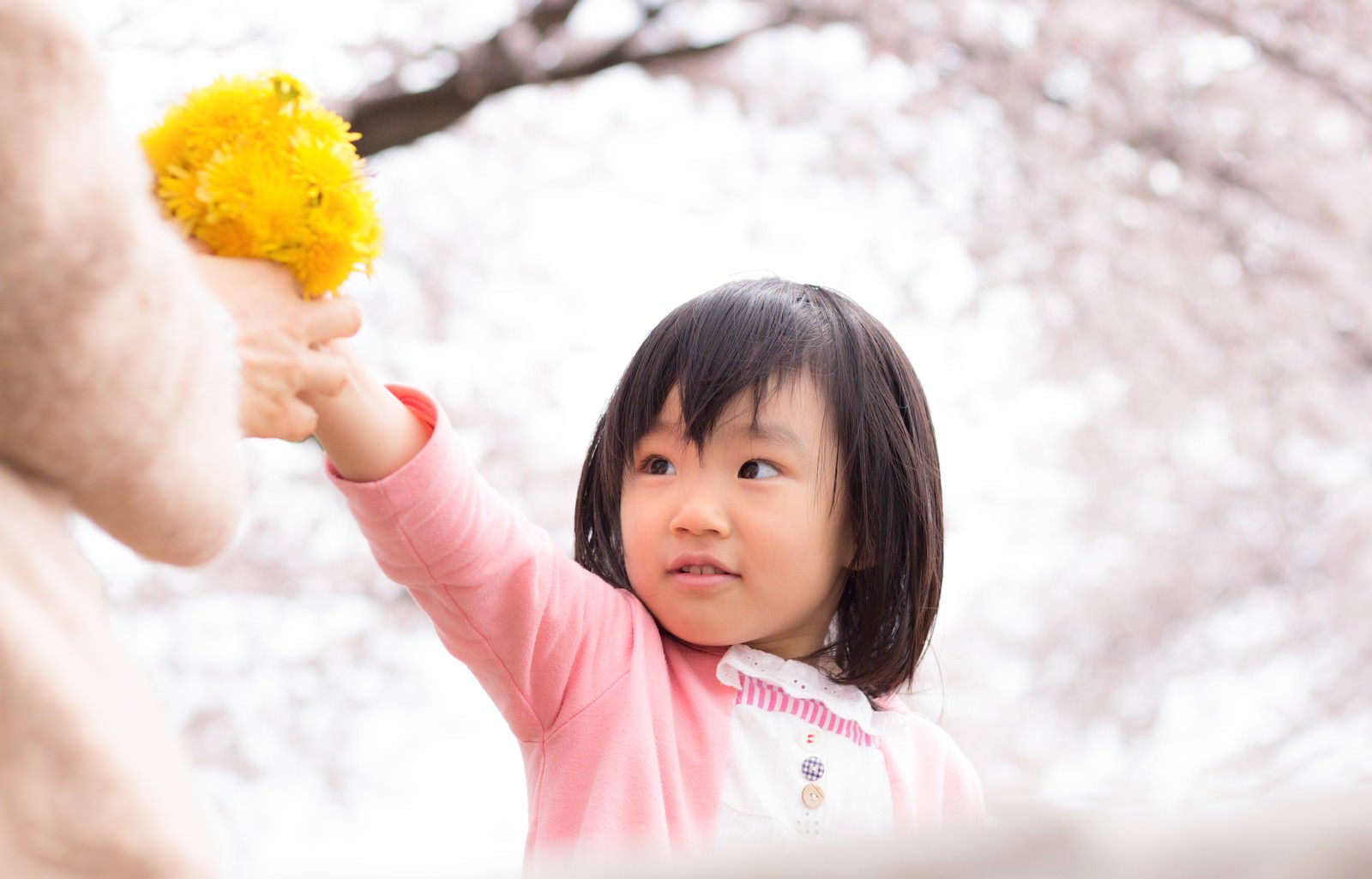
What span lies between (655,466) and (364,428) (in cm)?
41

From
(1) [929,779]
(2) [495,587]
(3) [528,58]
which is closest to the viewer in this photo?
(2) [495,587]

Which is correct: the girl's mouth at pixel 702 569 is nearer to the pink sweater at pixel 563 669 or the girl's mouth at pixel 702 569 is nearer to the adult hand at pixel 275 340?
the pink sweater at pixel 563 669

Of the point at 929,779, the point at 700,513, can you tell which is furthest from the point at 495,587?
the point at 929,779

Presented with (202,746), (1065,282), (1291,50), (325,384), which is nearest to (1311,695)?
(1065,282)

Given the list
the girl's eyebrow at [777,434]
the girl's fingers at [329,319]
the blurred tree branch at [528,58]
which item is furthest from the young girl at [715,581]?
the blurred tree branch at [528,58]

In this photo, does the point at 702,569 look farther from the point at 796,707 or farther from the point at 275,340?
the point at 275,340

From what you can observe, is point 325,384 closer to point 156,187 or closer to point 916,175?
point 156,187

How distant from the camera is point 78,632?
75 centimetres

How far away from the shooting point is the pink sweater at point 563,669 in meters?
1.22

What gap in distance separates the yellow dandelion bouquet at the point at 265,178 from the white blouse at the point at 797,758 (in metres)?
0.69

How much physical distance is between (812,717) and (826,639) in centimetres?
16

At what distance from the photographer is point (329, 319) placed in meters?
1.07

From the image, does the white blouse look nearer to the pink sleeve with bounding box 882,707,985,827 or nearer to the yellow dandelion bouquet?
the pink sleeve with bounding box 882,707,985,827

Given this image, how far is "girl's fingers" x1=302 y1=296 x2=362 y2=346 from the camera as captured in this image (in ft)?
3.45
